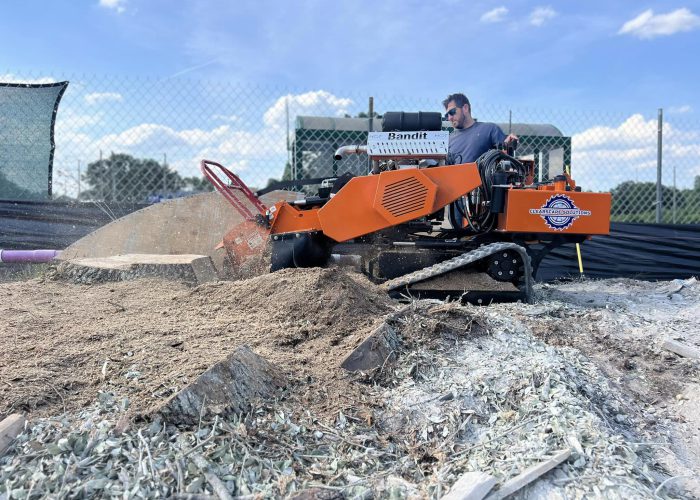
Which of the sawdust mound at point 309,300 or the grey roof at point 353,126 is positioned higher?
the grey roof at point 353,126

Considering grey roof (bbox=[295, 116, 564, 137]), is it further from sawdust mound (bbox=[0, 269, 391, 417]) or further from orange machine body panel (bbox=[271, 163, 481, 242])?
sawdust mound (bbox=[0, 269, 391, 417])

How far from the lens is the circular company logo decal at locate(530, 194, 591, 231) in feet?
15.3

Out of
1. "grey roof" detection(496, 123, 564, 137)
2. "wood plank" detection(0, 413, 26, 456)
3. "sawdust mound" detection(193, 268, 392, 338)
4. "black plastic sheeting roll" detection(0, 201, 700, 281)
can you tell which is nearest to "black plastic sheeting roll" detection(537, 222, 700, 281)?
"black plastic sheeting roll" detection(0, 201, 700, 281)

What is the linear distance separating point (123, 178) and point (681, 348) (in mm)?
6017

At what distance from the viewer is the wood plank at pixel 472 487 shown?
6.06 feet

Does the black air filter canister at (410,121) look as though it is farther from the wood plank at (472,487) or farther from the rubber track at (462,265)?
the wood plank at (472,487)

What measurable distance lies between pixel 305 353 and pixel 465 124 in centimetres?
381

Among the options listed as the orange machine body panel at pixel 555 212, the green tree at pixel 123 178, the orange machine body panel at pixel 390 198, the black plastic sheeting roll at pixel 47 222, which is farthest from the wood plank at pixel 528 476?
the green tree at pixel 123 178

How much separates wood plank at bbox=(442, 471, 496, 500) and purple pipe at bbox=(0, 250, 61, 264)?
561 cm

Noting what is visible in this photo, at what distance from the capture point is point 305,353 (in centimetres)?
283

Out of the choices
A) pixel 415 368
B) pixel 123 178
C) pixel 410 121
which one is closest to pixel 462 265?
pixel 410 121

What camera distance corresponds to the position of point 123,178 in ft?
22.2

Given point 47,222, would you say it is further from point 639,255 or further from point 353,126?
point 639,255

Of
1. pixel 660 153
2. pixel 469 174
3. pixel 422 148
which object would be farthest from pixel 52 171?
pixel 660 153
